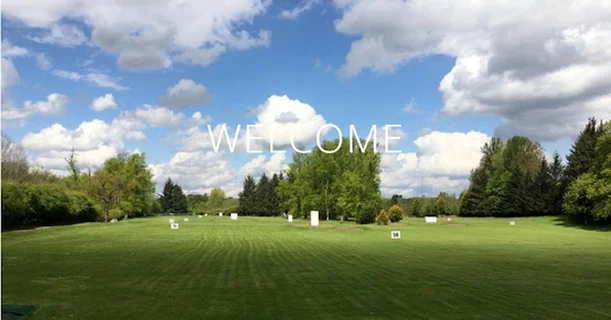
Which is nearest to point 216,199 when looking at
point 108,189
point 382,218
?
point 108,189

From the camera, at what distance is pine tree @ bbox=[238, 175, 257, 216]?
135 m

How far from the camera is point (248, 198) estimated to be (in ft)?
447

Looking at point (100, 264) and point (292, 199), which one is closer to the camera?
point (100, 264)

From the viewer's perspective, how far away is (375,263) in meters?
22.4

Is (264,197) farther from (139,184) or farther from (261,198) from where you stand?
(139,184)

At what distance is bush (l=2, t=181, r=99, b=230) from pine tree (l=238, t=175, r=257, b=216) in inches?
2402

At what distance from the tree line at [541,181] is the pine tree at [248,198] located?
5359 cm

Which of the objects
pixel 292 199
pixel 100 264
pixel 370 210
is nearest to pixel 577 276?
pixel 100 264

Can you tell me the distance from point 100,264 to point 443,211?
106349mm

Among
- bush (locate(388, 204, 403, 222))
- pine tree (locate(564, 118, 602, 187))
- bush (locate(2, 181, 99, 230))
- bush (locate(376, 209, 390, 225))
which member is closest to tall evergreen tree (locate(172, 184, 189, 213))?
bush (locate(2, 181, 99, 230))

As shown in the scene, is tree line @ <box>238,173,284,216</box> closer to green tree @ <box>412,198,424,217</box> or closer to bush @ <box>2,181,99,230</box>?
green tree @ <box>412,198,424,217</box>

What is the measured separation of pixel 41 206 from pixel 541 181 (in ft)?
255

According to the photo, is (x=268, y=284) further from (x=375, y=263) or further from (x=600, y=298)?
(x=600, y=298)

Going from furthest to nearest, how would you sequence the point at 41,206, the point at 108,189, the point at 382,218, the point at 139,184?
the point at 139,184 < the point at 108,189 < the point at 382,218 < the point at 41,206
